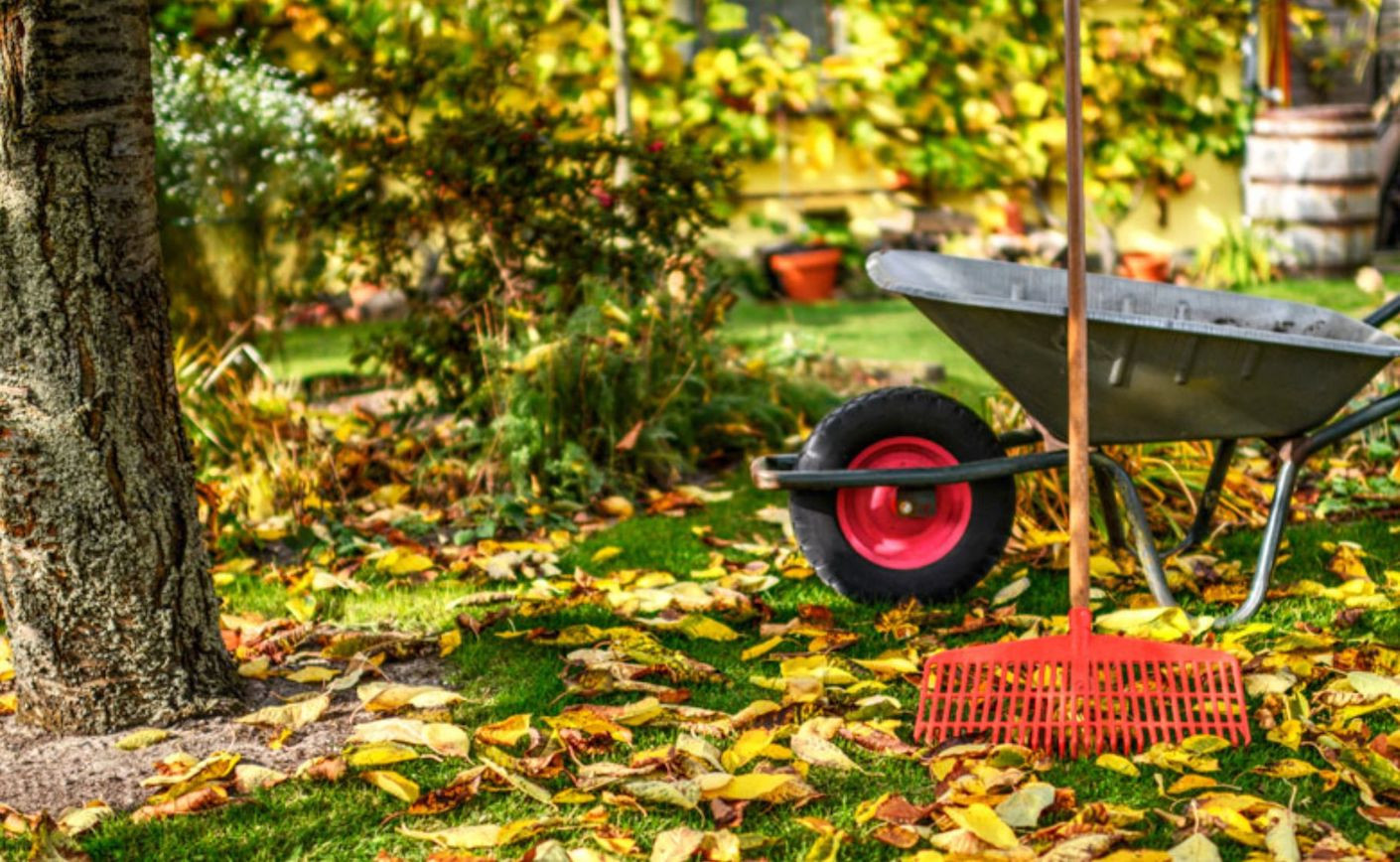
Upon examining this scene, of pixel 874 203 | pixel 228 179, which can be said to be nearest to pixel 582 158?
pixel 228 179

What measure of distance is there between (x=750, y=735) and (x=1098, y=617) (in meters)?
0.93

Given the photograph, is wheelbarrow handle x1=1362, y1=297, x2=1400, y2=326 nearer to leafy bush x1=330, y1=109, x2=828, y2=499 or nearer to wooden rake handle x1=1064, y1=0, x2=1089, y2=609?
wooden rake handle x1=1064, y1=0, x2=1089, y2=609

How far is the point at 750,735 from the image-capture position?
2555 mm

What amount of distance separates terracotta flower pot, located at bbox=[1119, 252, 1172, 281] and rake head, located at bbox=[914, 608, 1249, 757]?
6.19 m

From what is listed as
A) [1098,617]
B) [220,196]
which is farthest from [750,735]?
[220,196]

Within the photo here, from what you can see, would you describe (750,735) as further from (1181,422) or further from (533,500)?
(533,500)

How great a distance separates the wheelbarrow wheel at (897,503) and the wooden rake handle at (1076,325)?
70 cm

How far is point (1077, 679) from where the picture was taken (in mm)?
2586

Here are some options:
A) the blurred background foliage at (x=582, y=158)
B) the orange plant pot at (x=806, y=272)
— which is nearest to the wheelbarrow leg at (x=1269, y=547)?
the blurred background foliage at (x=582, y=158)

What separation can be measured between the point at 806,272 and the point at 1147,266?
1.85m

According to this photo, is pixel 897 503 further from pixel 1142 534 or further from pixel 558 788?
pixel 558 788

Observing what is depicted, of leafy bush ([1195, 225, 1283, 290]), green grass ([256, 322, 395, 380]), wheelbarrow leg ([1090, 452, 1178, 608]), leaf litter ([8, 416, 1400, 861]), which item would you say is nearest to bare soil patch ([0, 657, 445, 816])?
leaf litter ([8, 416, 1400, 861])

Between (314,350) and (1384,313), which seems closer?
(1384,313)

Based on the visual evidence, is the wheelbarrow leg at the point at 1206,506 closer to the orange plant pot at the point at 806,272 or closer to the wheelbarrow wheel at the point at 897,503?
the wheelbarrow wheel at the point at 897,503
